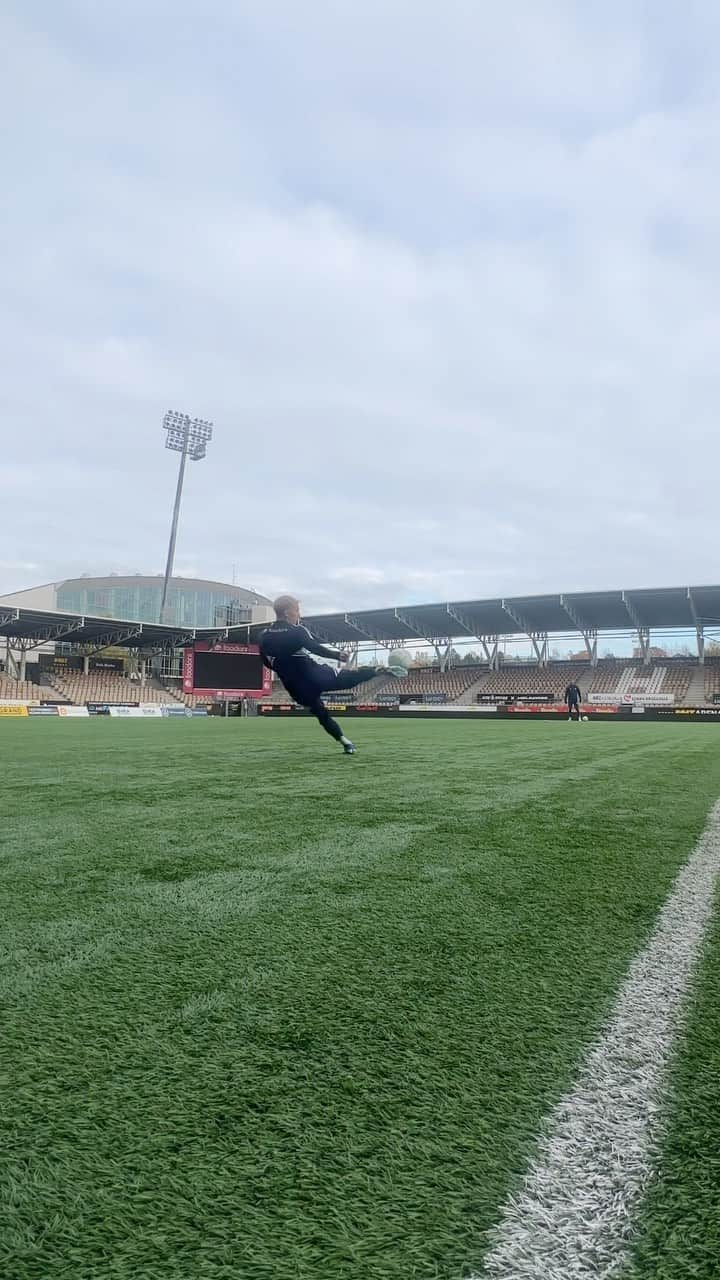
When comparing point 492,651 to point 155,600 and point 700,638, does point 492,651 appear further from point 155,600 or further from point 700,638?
point 155,600

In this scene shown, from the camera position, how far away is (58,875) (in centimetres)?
278

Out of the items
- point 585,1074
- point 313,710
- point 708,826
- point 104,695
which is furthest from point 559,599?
point 585,1074

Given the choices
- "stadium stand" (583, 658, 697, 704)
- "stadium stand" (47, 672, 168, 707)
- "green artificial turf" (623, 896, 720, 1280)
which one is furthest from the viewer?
"stadium stand" (47, 672, 168, 707)

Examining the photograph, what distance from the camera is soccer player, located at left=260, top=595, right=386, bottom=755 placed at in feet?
24.7

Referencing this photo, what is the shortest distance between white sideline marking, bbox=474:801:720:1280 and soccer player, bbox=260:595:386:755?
19.0 ft

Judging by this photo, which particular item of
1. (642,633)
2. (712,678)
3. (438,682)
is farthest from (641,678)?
(438,682)

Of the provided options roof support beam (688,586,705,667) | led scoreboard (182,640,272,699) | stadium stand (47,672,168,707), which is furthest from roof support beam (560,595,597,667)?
stadium stand (47,672,168,707)

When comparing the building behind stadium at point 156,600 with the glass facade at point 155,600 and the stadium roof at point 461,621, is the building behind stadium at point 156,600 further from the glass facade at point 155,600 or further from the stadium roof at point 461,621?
the stadium roof at point 461,621

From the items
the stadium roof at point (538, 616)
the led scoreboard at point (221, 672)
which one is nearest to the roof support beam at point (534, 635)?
the stadium roof at point (538, 616)

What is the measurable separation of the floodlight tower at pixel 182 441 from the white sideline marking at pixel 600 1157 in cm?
5260

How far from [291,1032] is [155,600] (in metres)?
72.6

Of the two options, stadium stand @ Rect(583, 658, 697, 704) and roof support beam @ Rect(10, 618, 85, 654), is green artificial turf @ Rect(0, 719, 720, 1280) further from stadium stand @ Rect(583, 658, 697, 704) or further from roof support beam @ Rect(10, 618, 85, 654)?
roof support beam @ Rect(10, 618, 85, 654)

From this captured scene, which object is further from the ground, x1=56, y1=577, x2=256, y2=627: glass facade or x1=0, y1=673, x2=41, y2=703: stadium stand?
x1=56, y1=577, x2=256, y2=627: glass facade

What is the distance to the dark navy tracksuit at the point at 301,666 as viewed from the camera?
7.53 meters
